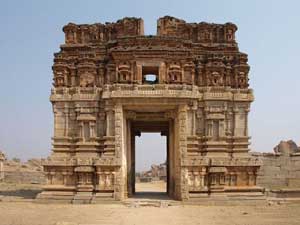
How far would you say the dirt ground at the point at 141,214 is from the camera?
13.6 meters

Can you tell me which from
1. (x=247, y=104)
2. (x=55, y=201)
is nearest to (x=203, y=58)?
(x=247, y=104)

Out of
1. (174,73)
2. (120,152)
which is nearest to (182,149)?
(120,152)

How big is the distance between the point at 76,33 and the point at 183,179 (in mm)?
9851

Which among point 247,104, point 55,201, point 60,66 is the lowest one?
point 55,201

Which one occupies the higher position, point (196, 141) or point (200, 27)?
point (200, 27)

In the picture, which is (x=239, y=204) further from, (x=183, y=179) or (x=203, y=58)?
(x=203, y=58)

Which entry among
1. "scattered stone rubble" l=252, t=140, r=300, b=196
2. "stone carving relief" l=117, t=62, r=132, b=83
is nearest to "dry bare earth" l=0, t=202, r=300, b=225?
"stone carving relief" l=117, t=62, r=132, b=83

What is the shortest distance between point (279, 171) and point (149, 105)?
1237 cm

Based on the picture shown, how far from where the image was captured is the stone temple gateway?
66.0 ft

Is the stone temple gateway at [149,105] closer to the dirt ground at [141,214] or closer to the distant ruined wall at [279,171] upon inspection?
the dirt ground at [141,214]

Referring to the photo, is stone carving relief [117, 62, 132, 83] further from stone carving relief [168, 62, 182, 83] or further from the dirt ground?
the dirt ground

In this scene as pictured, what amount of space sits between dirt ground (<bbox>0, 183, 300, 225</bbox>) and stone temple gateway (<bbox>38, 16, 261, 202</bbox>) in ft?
5.47

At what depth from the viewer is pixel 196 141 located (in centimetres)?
2095

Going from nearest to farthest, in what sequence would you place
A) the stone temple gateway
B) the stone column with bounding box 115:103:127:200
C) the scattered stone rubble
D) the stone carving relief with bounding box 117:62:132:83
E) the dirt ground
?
the dirt ground, the stone column with bounding box 115:103:127:200, the stone temple gateway, the stone carving relief with bounding box 117:62:132:83, the scattered stone rubble
